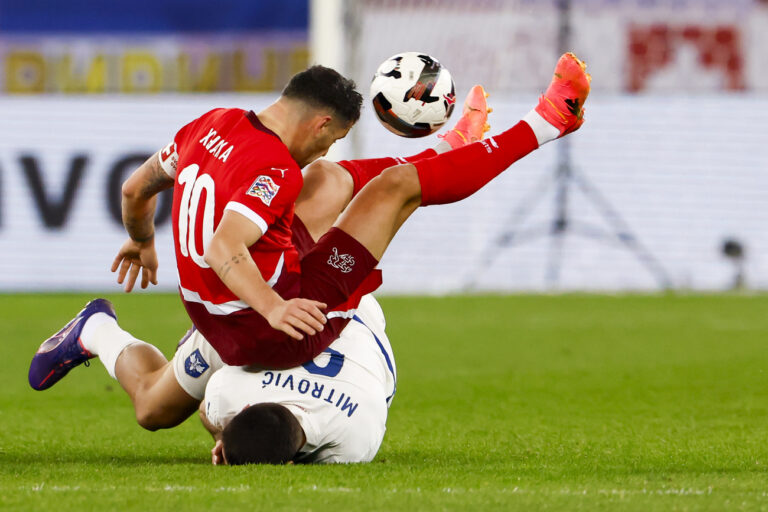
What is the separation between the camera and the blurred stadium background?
14.1 meters

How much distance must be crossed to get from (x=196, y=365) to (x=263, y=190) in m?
0.83

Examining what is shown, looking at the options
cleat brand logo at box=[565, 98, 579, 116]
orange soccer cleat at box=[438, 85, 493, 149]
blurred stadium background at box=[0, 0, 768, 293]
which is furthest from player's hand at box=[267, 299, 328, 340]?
blurred stadium background at box=[0, 0, 768, 293]

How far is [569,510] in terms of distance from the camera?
3283 millimetres

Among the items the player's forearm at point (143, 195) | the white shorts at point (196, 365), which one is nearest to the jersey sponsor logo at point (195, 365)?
the white shorts at point (196, 365)

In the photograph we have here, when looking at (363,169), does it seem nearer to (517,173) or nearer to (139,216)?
(139,216)

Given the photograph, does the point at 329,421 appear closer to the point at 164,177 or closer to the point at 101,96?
the point at 164,177

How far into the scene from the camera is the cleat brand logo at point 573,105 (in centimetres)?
470

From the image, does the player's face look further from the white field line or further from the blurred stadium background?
the blurred stadium background

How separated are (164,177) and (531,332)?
5.44 m

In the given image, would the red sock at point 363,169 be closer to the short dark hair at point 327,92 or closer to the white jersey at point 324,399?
the short dark hair at point 327,92

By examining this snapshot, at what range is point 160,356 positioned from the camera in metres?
4.94

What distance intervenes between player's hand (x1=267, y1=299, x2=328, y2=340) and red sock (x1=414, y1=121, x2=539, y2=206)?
725mm

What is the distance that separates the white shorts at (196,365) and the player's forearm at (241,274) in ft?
2.11

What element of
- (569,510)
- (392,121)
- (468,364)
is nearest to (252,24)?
(468,364)
